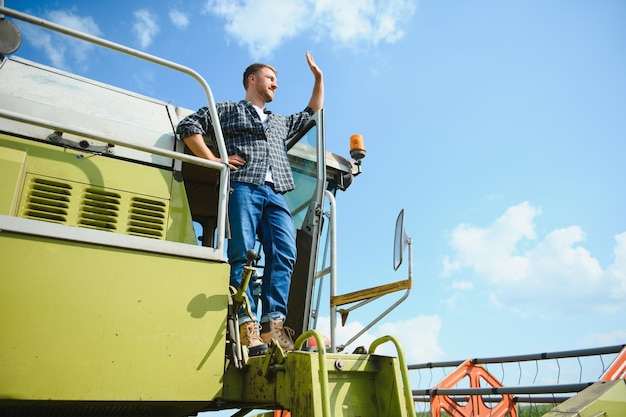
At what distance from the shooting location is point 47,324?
7.04 feet

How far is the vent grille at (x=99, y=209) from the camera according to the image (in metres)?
2.61

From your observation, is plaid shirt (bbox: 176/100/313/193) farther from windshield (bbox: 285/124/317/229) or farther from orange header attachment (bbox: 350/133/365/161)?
orange header attachment (bbox: 350/133/365/161)

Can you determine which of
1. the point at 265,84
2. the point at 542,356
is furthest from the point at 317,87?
the point at 542,356

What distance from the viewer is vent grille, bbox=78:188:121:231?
8.57 feet

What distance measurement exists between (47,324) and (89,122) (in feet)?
4.47

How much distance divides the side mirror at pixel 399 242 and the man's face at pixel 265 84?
143cm

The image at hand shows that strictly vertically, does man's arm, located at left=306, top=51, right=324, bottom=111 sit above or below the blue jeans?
above

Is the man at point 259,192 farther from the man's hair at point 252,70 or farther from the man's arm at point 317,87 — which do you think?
the man's arm at point 317,87

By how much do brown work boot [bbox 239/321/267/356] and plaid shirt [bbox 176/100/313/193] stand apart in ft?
3.25

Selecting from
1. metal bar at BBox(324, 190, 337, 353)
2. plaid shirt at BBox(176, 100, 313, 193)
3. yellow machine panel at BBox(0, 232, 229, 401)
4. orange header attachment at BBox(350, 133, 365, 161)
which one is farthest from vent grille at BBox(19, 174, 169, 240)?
orange header attachment at BBox(350, 133, 365, 161)

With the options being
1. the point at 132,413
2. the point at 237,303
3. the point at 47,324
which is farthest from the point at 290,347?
the point at 47,324

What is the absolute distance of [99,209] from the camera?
8.72 ft

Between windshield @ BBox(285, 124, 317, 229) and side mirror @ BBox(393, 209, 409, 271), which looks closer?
side mirror @ BBox(393, 209, 409, 271)

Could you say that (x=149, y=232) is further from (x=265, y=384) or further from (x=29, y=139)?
(x=265, y=384)
